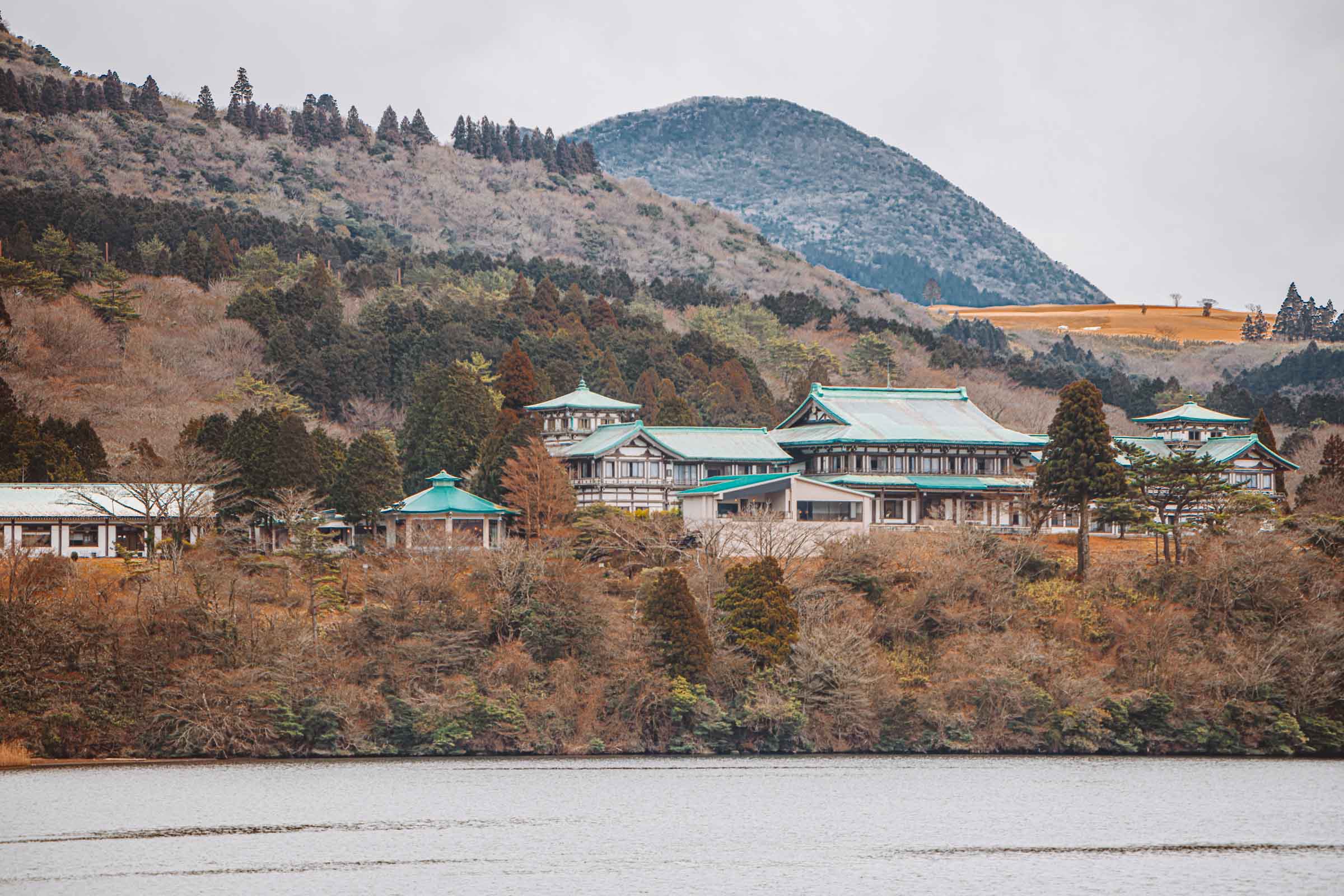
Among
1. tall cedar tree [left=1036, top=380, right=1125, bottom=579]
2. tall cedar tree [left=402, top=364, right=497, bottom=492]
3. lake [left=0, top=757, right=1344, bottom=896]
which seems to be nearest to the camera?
lake [left=0, top=757, right=1344, bottom=896]

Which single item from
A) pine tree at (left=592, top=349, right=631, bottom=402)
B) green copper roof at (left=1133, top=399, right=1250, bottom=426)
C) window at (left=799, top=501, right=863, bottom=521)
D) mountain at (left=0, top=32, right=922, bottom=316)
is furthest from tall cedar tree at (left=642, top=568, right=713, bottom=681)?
mountain at (left=0, top=32, right=922, bottom=316)

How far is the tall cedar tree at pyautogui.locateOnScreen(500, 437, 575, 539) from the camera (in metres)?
56.9

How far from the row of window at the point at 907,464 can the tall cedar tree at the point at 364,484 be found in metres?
18.1

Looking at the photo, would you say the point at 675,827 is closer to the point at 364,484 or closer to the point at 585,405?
the point at 364,484

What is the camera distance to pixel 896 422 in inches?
2621

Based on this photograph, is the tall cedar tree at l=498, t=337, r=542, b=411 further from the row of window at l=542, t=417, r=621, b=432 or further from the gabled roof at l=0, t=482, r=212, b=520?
the gabled roof at l=0, t=482, r=212, b=520

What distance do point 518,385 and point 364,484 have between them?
49.5 ft

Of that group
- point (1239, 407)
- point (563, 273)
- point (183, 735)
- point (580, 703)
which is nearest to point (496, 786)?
point (580, 703)

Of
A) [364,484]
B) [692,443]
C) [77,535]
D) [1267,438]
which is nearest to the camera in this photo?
[77,535]

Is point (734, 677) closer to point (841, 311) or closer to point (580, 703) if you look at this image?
point (580, 703)

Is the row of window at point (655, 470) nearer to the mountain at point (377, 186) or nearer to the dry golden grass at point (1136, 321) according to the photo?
the mountain at point (377, 186)

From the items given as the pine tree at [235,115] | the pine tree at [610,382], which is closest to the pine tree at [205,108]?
the pine tree at [235,115]

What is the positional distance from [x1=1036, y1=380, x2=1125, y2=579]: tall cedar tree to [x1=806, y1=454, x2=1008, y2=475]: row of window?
9.87 meters

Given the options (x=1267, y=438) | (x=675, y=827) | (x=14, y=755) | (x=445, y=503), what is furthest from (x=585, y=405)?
(x=675, y=827)
